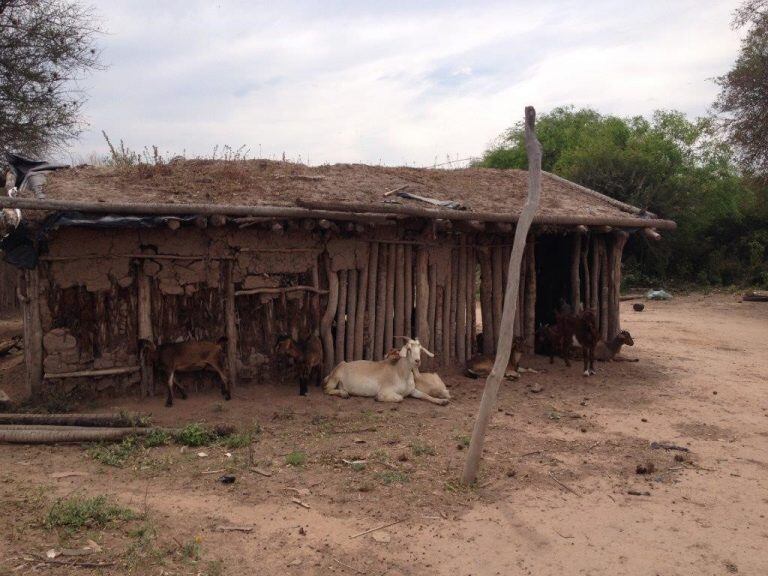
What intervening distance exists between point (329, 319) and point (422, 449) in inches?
120

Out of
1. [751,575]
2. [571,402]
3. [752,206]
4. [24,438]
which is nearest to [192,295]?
[24,438]

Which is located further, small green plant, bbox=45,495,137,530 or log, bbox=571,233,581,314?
log, bbox=571,233,581,314

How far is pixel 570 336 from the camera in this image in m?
11.1

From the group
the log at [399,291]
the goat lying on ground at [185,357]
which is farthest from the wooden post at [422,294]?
the goat lying on ground at [185,357]

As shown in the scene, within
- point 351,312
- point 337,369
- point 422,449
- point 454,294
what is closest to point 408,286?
point 454,294

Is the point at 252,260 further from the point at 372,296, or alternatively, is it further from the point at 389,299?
the point at 389,299

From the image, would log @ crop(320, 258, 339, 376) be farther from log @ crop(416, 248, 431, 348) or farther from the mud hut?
log @ crop(416, 248, 431, 348)

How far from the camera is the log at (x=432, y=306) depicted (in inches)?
402

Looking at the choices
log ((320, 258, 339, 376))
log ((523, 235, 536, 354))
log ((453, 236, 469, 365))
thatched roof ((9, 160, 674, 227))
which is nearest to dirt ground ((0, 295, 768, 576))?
log ((320, 258, 339, 376))

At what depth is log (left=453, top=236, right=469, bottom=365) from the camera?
10531 millimetres

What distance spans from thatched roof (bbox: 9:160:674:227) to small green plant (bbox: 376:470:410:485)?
3820 mm

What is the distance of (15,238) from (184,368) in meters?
2.45

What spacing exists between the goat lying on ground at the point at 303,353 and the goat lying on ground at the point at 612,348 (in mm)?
5172

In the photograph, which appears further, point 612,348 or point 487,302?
point 612,348
